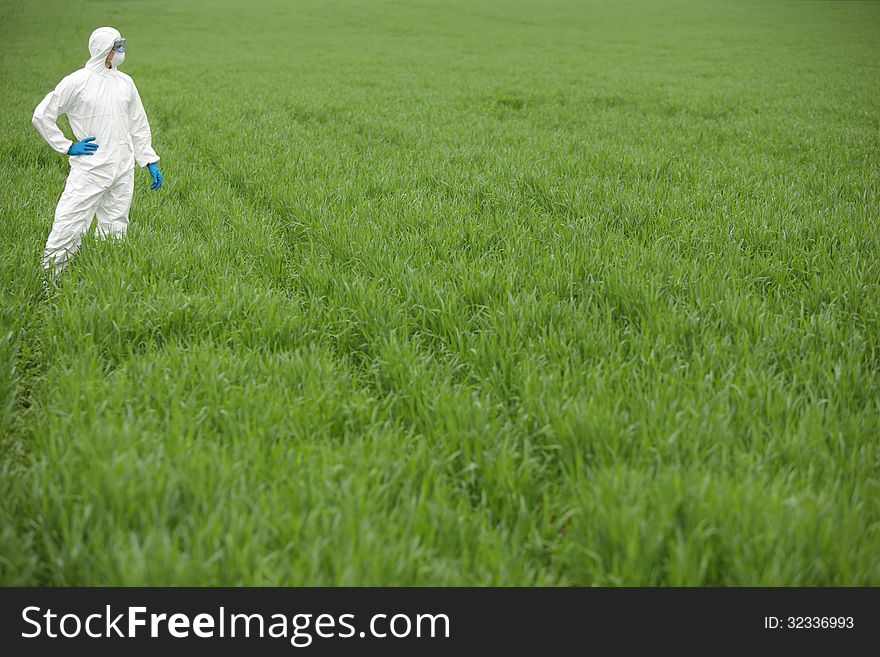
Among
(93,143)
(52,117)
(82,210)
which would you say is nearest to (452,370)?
(82,210)

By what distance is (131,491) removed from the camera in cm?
234

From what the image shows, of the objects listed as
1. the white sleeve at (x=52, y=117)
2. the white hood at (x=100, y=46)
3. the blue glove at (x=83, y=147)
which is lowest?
the blue glove at (x=83, y=147)

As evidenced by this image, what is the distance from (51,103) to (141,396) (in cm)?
362

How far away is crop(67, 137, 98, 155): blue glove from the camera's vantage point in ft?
17.4

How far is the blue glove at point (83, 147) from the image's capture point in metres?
5.30

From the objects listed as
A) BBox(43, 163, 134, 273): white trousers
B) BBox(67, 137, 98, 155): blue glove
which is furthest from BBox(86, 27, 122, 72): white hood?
BBox(43, 163, 134, 273): white trousers

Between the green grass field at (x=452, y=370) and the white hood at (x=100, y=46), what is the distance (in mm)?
1399

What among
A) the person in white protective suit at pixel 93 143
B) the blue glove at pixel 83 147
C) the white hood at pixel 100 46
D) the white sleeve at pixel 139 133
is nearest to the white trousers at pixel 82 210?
the person in white protective suit at pixel 93 143

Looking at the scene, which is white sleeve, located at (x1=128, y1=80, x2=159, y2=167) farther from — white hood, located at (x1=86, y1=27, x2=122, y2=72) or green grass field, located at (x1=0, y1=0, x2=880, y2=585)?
green grass field, located at (x1=0, y1=0, x2=880, y2=585)

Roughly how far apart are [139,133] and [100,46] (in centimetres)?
83

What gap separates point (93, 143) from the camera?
5336 mm

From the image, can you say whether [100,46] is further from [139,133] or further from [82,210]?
[82,210]

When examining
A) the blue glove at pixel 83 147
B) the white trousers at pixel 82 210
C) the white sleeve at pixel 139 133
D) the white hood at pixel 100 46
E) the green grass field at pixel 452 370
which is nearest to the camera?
the green grass field at pixel 452 370

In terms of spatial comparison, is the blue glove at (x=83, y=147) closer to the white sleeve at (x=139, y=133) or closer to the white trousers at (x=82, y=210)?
the white trousers at (x=82, y=210)
